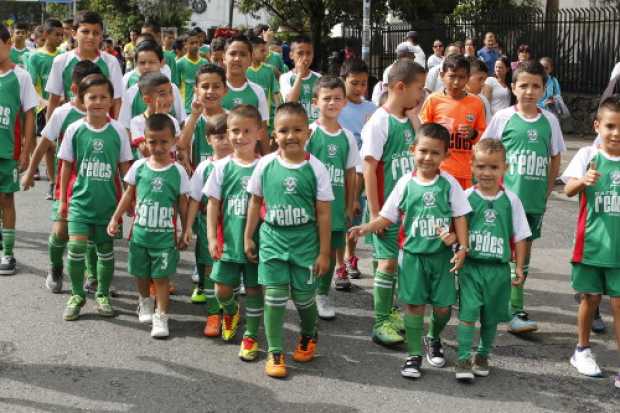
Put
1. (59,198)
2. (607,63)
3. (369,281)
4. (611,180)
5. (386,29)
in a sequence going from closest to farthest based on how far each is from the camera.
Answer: (611,180)
(59,198)
(369,281)
(607,63)
(386,29)

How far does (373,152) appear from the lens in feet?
19.1

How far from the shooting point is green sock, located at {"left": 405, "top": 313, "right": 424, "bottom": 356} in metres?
5.23

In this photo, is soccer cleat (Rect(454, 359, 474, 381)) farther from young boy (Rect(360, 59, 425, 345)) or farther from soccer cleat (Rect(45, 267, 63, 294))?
soccer cleat (Rect(45, 267, 63, 294))

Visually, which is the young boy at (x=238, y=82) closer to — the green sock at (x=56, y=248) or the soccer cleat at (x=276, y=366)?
the green sock at (x=56, y=248)

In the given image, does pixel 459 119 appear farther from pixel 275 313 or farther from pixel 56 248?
pixel 56 248

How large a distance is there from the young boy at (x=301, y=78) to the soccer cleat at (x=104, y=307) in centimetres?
269

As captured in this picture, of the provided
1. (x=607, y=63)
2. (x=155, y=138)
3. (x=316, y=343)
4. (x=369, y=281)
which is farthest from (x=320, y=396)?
(x=607, y=63)

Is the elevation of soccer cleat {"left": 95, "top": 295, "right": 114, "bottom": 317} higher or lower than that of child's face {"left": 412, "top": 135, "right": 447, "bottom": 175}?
lower

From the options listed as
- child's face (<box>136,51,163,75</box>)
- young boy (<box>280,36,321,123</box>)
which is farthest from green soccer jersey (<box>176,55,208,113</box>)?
child's face (<box>136,51,163,75</box>)

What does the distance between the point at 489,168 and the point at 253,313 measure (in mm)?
1700

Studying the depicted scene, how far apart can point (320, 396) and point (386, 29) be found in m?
17.9

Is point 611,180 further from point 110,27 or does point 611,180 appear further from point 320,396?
point 110,27

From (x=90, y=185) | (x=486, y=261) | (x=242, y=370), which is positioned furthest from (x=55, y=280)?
(x=486, y=261)

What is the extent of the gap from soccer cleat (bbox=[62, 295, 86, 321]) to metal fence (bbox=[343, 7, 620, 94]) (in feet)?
42.5
